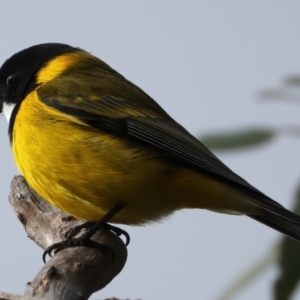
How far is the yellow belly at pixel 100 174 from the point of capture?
11.5 feet

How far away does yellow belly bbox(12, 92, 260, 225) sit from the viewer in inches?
138

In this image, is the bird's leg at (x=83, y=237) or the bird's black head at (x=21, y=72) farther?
the bird's black head at (x=21, y=72)

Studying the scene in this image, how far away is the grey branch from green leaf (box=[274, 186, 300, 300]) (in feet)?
2.59

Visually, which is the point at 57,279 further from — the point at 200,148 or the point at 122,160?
the point at 200,148

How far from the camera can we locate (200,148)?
12.3 feet

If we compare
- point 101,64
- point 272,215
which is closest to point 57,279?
point 272,215

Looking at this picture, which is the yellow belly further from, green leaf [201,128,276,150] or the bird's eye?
the bird's eye

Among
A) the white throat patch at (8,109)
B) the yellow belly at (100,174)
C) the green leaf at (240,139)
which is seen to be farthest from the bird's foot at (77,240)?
the white throat patch at (8,109)

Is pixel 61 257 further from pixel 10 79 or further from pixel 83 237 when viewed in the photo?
pixel 10 79

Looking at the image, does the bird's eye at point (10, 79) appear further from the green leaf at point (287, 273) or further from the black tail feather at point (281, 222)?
the green leaf at point (287, 273)

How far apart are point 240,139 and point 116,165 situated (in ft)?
2.29

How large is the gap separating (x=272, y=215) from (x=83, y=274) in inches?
42.1

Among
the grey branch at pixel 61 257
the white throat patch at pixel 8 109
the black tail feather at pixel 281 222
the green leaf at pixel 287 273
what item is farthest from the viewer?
the white throat patch at pixel 8 109

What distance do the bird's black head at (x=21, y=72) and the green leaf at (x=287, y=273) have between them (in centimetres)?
184
